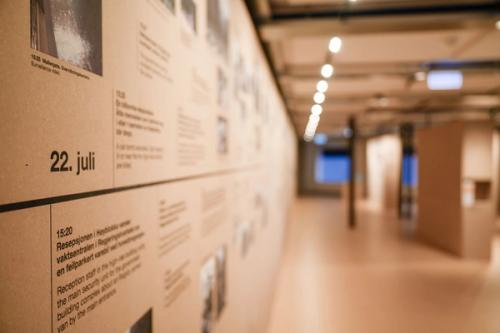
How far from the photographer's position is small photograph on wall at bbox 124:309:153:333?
0.94 meters

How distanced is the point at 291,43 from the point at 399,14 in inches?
58.4

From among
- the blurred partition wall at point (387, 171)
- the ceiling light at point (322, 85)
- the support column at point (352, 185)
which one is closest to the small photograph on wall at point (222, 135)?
the ceiling light at point (322, 85)

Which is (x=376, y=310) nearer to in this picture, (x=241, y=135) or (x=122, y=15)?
(x=241, y=135)

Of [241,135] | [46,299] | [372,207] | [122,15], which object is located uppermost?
[122,15]

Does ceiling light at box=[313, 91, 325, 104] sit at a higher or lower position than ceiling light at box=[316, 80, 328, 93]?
higher

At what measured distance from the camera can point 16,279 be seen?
21.6 inches

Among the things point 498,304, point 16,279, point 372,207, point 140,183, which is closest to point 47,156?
point 16,279

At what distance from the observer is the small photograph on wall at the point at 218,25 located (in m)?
1.68

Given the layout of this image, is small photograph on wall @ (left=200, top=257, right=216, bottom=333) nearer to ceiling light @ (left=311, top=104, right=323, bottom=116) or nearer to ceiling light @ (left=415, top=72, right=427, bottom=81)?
ceiling light @ (left=415, top=72, right=427, bottom=81)

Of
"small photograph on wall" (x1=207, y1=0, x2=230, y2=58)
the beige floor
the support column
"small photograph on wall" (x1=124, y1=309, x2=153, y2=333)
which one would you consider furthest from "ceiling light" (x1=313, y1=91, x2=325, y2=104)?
"small photograph on wall" (x1=124, y1=309, x2=153, y2=333)

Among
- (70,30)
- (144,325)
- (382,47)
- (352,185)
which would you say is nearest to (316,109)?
(352,185)

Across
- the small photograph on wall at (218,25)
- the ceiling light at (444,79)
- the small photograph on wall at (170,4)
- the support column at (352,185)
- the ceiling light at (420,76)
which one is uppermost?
the ceiling light at (420,76)

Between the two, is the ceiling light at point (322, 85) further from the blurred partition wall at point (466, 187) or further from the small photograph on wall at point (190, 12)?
the small photograph on wall at point (190, 12)

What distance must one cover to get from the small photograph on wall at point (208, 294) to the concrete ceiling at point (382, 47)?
252 centimetres
